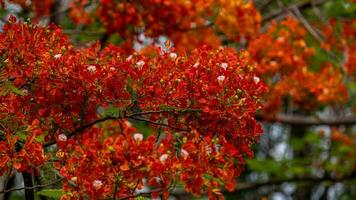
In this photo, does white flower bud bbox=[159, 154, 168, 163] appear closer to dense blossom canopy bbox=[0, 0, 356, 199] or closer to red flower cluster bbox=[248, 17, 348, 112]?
dense blossom canopy bbox=[0, 0, 356, 199]

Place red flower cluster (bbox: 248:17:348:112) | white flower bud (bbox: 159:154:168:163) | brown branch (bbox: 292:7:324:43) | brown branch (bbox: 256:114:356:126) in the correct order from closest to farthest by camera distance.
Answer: white flower bud (bbox: 159:154:168:163) → red flower cluster (bbox: 248:17:348:112) → brown branch (bbox: 256:114:356:126) → brown branch (bbox: 292:7:324:43)

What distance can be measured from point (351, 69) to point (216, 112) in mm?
5522

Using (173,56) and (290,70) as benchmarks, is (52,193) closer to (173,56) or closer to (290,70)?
(173,56)

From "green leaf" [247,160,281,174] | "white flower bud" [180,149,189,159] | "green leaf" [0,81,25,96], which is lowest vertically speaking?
"white flower bud" [180,149,189,159]

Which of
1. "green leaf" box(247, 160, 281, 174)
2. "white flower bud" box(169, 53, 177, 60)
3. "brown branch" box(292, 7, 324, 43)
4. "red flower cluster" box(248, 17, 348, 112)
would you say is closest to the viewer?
"white flower bud" box(169, 53, 177, 60)

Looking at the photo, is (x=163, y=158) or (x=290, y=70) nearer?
(x=163, y=158)

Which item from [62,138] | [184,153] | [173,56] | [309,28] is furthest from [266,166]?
[184,153]

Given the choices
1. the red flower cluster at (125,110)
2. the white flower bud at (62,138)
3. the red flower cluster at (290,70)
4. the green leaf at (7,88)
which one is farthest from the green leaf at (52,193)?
the red flower cluster at (290,70)

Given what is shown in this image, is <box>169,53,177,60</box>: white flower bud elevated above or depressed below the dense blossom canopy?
above

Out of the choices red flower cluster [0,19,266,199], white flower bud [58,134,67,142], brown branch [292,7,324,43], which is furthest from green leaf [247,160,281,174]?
white flower bud [58,134,67,142]

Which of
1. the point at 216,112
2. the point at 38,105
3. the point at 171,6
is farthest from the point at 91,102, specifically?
the point at 171,6

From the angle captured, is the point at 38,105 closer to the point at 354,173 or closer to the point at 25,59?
the point at 25,59

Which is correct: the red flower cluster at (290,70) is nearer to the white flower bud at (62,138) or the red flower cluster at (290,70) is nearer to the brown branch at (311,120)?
the brown branch at (311,120)

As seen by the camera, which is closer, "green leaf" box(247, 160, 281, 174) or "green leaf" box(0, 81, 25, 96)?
"green leaf" box(0, 81, 25, 96)
